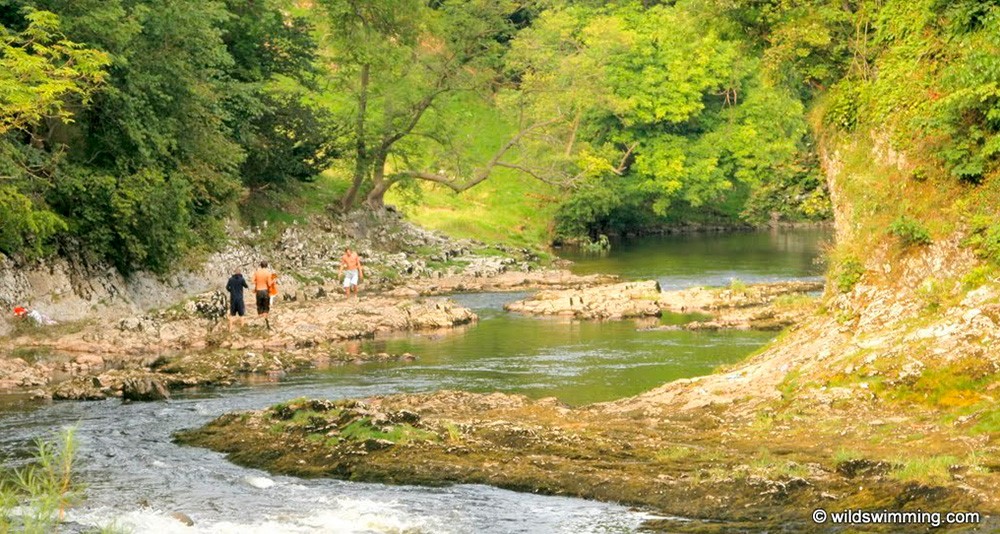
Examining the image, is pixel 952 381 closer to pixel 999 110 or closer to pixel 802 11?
pixel 999 110

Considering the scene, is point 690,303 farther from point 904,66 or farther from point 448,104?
point 904,66

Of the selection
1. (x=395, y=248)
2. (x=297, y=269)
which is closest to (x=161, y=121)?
(x=297, y=269)

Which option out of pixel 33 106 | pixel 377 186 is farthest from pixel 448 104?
pixel 33 106

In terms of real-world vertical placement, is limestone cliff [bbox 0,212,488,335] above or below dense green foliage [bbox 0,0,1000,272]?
below

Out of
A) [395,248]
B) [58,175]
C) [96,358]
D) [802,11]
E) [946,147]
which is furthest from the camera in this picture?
[395,248]

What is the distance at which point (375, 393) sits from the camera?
26.5m

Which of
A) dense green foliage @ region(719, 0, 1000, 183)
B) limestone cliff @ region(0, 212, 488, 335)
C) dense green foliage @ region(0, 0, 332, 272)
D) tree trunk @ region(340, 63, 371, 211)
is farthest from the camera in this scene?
tree trunk @ region(340, 63, 371, 211)

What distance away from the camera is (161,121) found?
38.2m

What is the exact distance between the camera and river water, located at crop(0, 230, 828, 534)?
16.3 m

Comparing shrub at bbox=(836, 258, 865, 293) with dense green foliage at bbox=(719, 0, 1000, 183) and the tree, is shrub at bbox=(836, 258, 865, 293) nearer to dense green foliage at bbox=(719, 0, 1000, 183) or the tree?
dense green foliage at bbox=(719, 0, 1000, 183)

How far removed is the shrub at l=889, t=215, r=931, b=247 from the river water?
6831 millimetres

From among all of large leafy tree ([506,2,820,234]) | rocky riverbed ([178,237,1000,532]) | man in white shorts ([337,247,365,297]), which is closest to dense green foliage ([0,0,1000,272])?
large leafy tree ([506,2,820,234])

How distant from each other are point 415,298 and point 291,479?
1009 inches

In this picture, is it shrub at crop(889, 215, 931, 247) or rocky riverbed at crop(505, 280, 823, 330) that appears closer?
shrub at crop(889, 215, 931, 247)
